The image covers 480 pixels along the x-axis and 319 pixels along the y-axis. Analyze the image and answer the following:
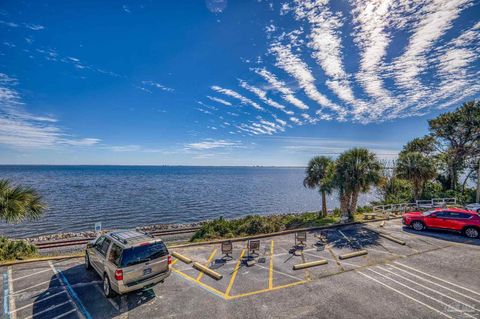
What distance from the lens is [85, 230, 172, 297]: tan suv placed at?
7165mm

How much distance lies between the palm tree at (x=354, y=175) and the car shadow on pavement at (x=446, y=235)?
184 inches

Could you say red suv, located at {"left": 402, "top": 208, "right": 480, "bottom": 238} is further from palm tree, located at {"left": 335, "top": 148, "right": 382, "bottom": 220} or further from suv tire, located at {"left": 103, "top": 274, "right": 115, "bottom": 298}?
suv tire, located at {"left": 103, "top": 274, "right": 115, "bottom": 298}

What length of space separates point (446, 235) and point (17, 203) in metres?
25.6

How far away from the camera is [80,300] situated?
7578 mm

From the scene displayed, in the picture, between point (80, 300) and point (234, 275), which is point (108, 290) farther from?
point (234, 275)

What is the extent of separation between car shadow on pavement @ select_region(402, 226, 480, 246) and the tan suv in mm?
16754

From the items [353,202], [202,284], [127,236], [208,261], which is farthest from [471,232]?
[127,236]

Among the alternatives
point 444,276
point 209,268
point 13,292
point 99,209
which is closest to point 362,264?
point 444,276

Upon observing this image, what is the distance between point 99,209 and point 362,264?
44.3 m

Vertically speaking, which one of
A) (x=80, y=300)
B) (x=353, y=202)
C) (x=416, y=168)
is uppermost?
(x=416, y=168)

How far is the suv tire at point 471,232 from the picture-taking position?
553 inches

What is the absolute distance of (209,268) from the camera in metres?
10.3

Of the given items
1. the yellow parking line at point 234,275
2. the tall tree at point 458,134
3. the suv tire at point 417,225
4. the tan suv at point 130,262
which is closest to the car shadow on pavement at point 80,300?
the tan suv at point 130,262

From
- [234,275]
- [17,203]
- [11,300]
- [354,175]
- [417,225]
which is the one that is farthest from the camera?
[354,175]
